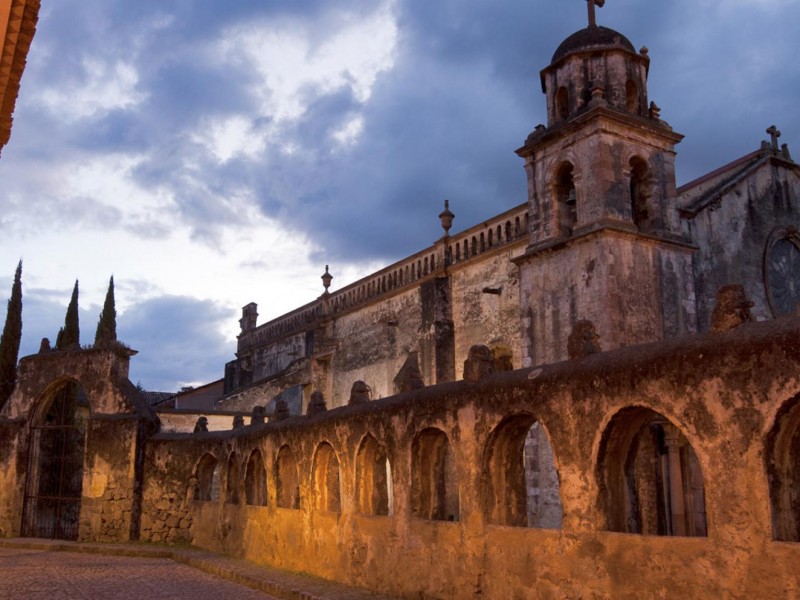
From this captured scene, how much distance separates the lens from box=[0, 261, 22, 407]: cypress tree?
29406 millimetres

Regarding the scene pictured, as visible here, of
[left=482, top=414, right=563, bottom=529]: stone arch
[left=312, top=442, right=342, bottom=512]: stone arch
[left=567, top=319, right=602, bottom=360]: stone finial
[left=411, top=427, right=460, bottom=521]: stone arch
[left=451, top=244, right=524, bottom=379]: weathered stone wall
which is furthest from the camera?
[left=451, top=244, right=524, bottom=379]: weathered stone wall

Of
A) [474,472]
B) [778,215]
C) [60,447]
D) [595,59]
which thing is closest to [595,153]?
[595,59]

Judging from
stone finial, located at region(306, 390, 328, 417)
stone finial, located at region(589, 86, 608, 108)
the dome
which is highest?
the dome

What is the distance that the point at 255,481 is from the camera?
1658 centimetres

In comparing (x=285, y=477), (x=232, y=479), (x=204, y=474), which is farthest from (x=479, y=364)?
(x=204, y=474)

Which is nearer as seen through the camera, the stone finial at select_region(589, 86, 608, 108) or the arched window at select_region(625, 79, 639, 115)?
the stone finial at select_region(589, 86, 608, 108)

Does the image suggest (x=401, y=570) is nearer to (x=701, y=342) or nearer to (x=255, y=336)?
(x=701, y=342)

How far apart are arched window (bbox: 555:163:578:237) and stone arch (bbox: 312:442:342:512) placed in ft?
20.3

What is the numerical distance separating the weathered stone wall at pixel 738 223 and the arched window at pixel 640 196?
102 cm

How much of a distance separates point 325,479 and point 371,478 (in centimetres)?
194

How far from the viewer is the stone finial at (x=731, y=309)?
262 inches

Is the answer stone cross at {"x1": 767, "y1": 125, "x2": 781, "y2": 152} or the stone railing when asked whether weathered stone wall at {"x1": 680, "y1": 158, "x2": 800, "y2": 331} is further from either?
the stone railing

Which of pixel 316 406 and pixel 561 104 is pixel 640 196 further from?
pixel 316 406

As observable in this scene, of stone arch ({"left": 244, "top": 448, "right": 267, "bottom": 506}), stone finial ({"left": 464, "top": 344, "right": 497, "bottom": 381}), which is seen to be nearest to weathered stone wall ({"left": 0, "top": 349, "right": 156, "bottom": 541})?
stone arch ({"left": 244, "top": 448, "right": 267, "bottom": 506})
